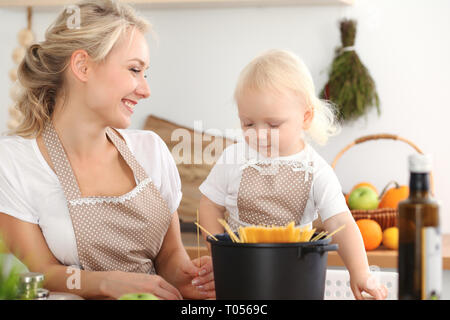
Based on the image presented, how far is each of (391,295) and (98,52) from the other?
85 centimetres

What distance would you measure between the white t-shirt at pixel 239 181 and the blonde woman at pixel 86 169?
14 cm

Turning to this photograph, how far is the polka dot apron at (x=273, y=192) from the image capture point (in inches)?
55.0

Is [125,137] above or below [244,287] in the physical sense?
above

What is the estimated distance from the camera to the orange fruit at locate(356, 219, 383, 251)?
2092 millimetres

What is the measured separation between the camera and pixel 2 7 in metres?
2.71

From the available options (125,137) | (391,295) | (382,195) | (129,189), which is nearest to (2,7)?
(125,137)

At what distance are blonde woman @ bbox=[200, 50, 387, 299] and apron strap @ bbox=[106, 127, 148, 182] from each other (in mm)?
175

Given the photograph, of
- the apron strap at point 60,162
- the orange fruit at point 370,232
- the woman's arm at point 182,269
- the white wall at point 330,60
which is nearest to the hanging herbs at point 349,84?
the white wall at point 330,60

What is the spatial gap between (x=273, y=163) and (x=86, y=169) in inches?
18.1

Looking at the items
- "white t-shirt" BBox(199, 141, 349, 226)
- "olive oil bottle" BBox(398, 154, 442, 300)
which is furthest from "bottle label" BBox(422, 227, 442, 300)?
"white t-shirt" BBox(199, 141, 349, 226)

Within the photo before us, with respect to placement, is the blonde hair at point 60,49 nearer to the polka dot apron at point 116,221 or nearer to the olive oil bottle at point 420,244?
the polka dot apron at point 116,221

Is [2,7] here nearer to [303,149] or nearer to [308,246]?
[303,149]

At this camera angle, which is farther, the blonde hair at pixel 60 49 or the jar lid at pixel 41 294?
the blonde hair at pixel 60 49

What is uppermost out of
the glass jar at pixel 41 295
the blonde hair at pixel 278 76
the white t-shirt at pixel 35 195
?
the blonde hair at pixel 278 76
